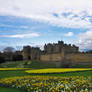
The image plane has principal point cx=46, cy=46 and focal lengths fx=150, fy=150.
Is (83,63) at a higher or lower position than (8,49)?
lower

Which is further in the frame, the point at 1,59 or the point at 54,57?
the point at 1,59

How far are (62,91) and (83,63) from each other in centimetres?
2830

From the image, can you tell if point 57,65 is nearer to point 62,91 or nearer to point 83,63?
point 83,63

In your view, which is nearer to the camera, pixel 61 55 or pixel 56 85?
pixel 56 85

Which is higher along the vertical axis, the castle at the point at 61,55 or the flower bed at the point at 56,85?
the castle at the point at 61,55

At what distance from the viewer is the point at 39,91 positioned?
6.20 metres

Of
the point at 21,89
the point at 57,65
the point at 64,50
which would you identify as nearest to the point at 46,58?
the point at 64,50

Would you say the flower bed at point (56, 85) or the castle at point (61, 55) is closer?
the flower bed at point (56, 85)

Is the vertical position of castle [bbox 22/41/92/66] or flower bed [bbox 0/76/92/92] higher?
castle [bbox 22/41/92/66]

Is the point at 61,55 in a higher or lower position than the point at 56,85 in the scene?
higher

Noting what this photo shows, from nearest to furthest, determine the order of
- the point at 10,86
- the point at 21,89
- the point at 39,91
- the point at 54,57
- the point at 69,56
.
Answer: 1. the point at 39,91
2. the point at 21,89
3. the point at 10,86
4. the point at 69,56
5. the point at 54,57

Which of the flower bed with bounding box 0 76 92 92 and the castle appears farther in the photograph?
the castle

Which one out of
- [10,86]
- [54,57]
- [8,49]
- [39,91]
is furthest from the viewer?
[8,49]

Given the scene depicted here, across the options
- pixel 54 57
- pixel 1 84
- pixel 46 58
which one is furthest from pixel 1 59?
pixel 1 84
